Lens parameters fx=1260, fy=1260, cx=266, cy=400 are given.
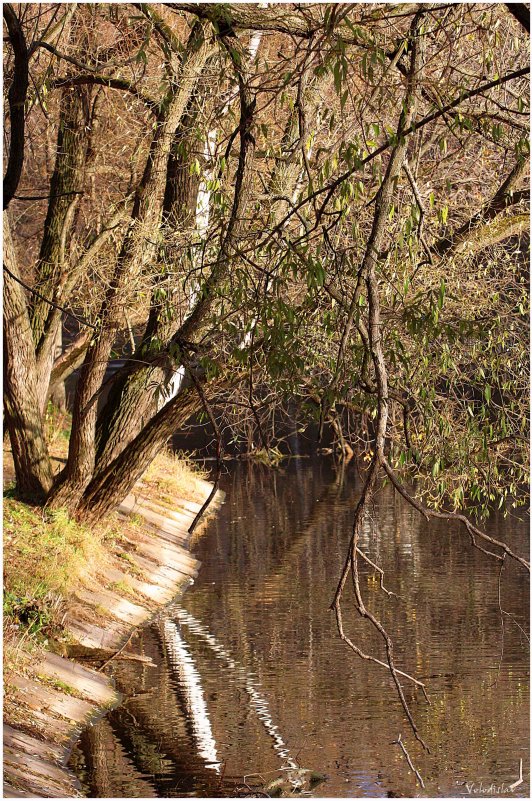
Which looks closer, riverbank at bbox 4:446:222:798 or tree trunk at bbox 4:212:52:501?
riverbank at bbox 4:446:222:798

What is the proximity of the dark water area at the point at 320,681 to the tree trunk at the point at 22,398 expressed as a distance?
224 centimetres

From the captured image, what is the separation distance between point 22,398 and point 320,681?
5.17 metres

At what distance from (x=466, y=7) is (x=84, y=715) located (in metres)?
6.20

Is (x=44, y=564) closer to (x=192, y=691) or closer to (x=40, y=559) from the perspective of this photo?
(x=40, y=559)

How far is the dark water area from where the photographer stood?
356 inches

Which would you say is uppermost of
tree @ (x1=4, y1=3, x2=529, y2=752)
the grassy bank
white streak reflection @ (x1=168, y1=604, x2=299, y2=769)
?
tree @ (x1=4, y1=3, x2=529, y2=752)

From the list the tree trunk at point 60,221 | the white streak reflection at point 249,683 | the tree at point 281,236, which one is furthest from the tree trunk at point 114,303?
the white streak reflection at point 249,683

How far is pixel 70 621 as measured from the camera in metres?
12.0

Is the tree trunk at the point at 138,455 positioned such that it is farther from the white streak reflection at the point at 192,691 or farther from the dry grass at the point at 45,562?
the white streak reflection at the point at 192,691

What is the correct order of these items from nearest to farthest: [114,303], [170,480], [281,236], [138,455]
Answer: [281,236], [114,303], [138,455], [170,480]

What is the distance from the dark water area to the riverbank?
0.24 meters

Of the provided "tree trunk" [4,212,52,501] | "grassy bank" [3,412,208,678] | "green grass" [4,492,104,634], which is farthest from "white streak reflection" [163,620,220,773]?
"tree trunk" [4,212,52,501]

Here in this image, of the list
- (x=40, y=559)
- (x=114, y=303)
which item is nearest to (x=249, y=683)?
(x=40, y=559)

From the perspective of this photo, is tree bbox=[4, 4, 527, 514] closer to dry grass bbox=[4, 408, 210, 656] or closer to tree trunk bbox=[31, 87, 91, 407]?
tree trunk bbox=[31, 87, 91, 407]
